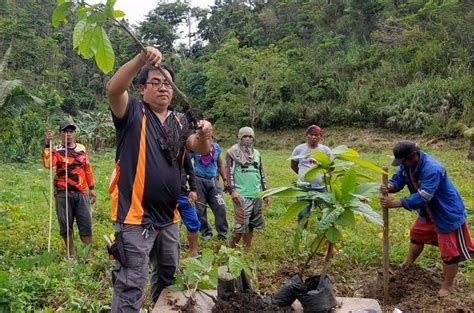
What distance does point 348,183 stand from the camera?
246 cm

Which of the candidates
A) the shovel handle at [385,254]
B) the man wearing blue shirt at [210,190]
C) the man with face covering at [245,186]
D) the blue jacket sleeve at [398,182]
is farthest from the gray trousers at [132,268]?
the man wearing blue shirt at [210,190]

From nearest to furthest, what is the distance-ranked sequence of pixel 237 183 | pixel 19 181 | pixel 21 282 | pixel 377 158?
pixel 21 282, pixel 237 183, pixel 19 181, pixel 377 158

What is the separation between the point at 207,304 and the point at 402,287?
2540mm

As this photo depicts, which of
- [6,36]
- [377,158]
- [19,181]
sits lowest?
[377,158]

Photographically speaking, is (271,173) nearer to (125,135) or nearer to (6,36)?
(125,135)

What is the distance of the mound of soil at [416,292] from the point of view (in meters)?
3.90

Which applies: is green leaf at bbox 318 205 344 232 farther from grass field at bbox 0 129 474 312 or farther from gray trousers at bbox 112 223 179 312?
gray trousers at bbox 112 223 179 312

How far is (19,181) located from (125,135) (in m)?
10.9

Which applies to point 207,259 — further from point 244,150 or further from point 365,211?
point 244,150

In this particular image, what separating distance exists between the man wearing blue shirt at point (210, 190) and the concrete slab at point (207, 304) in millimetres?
3320

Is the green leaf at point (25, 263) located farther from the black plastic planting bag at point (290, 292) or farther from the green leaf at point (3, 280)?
the black plastic planting bag at point (290, 292)

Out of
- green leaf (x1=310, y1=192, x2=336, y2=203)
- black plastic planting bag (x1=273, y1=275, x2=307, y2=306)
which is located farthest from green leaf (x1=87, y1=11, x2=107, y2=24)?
black plastic planting bag (x1=273, y1=275, x2=307, y2=306)

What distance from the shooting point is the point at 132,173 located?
8.29 ft

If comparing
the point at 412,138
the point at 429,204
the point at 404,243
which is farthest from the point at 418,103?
the point at 429,204
